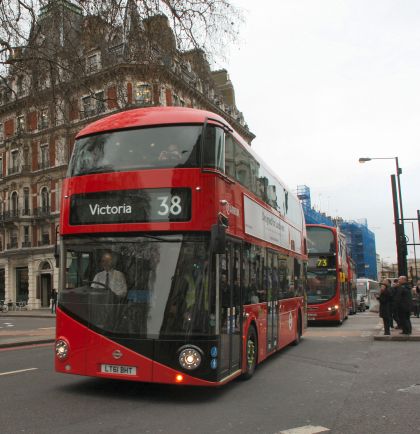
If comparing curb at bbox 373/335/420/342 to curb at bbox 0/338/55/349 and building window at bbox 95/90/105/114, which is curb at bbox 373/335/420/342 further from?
building window at bbox 95/90/105/114

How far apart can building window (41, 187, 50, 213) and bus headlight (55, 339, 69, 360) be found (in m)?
45.7

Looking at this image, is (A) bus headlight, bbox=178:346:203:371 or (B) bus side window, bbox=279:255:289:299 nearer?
(A) bus headlight, bbox=178:346:203:371

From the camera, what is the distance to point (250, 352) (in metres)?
9.12

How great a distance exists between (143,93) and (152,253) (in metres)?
8.71

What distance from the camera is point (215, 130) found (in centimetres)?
781

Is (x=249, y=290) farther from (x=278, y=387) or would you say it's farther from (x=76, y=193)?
(x=76, y=193)

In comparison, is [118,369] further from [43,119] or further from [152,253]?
→ [43,119]

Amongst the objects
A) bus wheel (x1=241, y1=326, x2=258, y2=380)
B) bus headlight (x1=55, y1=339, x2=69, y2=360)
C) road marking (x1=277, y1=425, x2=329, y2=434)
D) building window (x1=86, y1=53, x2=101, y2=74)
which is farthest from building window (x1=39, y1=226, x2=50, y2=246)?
road marking (x1=277, y1=425, x2=329, y2=434)

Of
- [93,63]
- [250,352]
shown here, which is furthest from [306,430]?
[93,63]

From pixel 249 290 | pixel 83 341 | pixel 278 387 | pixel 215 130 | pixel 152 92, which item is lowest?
pixel 278 387

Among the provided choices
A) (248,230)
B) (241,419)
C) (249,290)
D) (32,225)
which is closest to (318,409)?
(241,419)

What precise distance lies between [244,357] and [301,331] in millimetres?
6802

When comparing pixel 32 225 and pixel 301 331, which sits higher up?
pixel 32 225

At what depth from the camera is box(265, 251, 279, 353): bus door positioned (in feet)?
35.1
